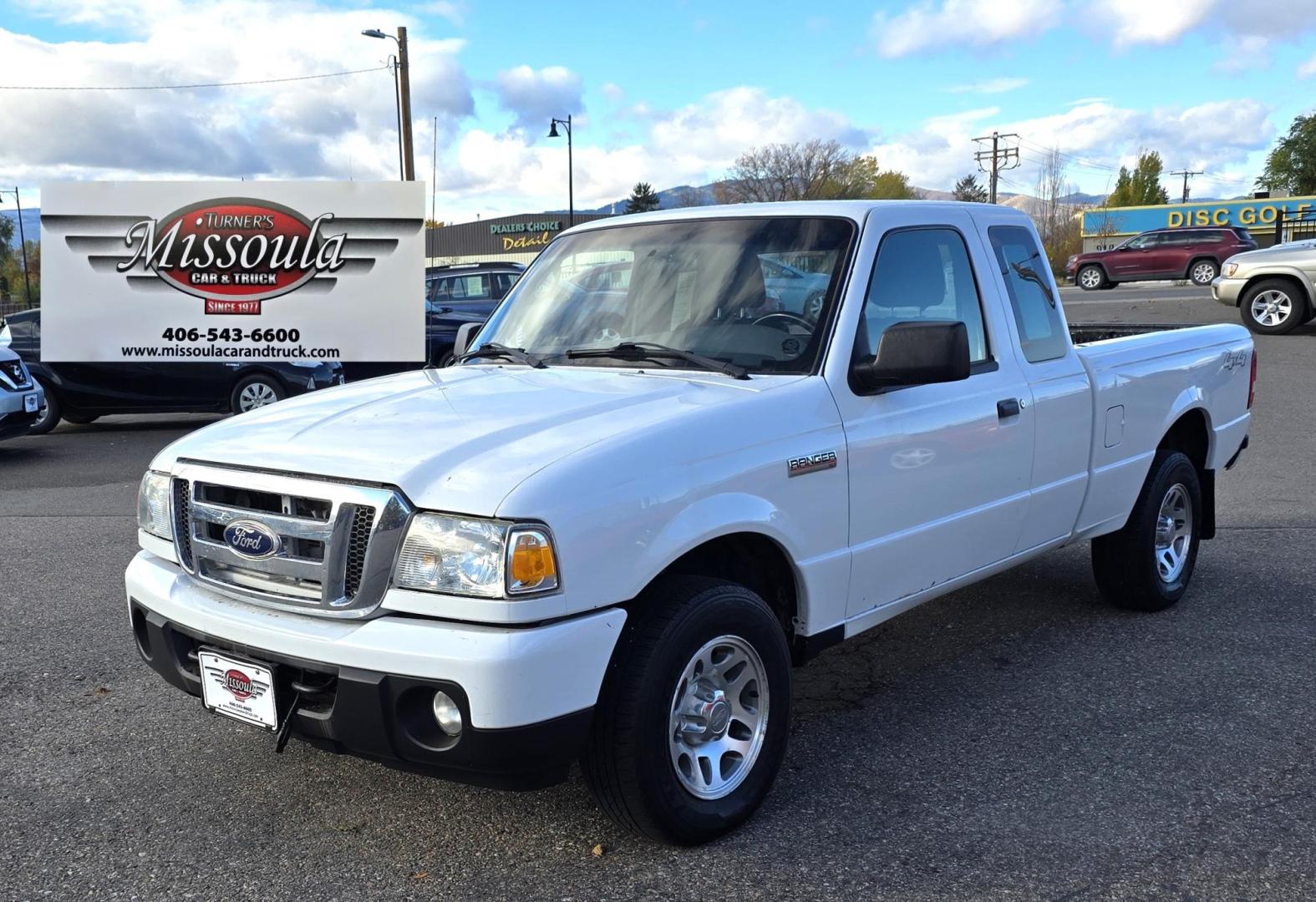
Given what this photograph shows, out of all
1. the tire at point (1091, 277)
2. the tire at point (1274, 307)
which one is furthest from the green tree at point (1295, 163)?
the tire at point (1274, 307)

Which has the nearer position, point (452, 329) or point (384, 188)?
point (384, 188)

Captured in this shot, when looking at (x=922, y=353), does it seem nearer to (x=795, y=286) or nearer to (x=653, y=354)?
(x=795, y=286)

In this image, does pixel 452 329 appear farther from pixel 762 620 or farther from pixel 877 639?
pixel 762 620

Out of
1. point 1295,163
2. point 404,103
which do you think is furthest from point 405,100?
point 1295,163

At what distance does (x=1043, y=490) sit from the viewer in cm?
455

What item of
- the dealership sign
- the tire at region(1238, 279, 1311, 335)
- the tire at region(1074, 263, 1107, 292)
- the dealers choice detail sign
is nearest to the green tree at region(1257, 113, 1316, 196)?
the dealership sign

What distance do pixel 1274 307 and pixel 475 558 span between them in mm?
18243

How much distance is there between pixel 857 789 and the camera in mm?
3633

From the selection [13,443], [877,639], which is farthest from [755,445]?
[13,443]

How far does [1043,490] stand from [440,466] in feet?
8.68

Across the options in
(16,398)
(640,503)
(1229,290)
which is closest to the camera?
(640,503)

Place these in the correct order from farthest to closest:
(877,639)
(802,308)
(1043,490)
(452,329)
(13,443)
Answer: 1. (452,329)
2. (13,443)
3. (877,639)
4. (1043,490)
5. (802,308)

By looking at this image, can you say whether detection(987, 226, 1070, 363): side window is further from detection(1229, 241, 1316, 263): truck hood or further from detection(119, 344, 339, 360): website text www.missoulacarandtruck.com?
detection(1229, 241, 1316, 263): truck hood

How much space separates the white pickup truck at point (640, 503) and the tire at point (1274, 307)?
14940 millimetres
